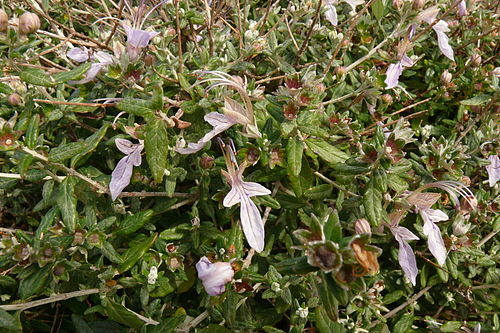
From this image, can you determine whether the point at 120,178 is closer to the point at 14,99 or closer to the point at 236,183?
the point at 236,183

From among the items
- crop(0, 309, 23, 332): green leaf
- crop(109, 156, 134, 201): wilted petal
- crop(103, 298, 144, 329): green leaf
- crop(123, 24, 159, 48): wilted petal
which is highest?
crop(123, 24, 159, 48): wilted petal

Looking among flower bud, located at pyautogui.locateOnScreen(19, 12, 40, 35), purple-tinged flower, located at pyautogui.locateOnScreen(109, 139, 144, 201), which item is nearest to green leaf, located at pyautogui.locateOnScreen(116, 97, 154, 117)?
purple-tinged flower, located at pyautogui.locateOnScreen(109, 139, 144, 201)

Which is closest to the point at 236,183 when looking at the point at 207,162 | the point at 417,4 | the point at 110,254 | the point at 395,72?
the point at 207,162

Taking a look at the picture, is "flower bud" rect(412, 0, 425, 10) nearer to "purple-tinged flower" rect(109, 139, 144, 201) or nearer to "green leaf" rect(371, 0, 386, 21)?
"green leaf" rect(371, 0, 386, 21)

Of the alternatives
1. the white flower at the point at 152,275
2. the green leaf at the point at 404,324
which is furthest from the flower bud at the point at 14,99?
the green leaf at the point at 404,324

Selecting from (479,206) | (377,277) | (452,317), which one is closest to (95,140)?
(377,277)

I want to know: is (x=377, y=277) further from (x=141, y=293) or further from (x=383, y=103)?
(x=141, y=293)

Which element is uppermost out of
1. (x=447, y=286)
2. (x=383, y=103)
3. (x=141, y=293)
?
(x=383, y=103)
